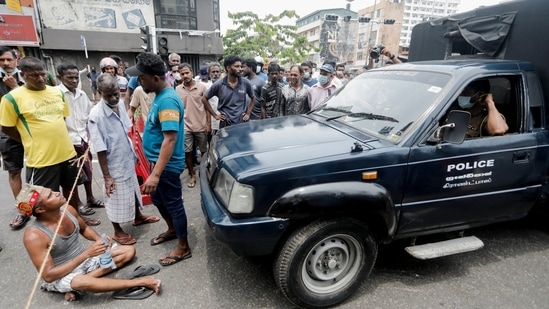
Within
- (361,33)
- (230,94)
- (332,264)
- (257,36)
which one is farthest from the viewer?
(361,33)

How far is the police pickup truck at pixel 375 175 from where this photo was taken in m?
2.06

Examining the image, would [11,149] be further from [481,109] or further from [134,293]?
[481,109]

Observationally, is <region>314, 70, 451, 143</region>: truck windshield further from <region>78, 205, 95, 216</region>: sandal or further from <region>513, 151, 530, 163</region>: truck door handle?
<region>78, 205, 95, 216</region>: sandal

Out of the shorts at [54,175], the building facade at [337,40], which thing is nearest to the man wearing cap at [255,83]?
the shorts at [54,175]

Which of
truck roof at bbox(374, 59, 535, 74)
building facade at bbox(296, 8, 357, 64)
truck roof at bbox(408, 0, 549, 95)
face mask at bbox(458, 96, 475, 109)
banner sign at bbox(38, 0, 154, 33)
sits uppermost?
building facade at bbox(296, 8, 357, 64)

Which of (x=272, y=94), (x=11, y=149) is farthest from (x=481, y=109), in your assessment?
(x=11, y=149)

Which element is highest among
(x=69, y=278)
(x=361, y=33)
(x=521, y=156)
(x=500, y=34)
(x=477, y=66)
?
(x=361, y=33)

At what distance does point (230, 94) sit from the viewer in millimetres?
4641

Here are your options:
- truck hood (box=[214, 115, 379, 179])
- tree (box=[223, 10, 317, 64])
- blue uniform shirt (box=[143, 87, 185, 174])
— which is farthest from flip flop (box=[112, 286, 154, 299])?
tree (box=[223, 10, 317, 64])

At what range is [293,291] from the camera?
219cm

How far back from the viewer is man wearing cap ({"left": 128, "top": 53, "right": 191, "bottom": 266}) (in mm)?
2457

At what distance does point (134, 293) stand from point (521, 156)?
339 cm

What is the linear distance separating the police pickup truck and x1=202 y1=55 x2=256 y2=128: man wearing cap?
1788mm

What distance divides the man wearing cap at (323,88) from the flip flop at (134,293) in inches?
147
